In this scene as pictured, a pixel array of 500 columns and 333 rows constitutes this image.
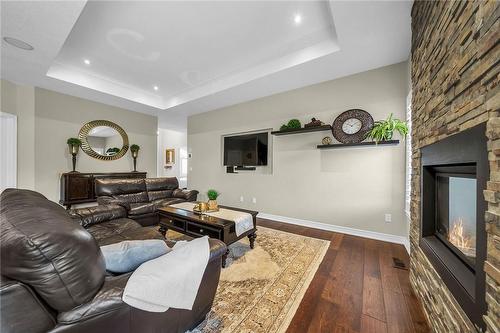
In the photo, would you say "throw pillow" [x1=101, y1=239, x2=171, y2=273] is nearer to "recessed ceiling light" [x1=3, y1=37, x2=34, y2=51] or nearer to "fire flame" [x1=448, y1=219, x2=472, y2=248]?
"fire flame" [x1=448, y1=219, x2=472, y2=248]

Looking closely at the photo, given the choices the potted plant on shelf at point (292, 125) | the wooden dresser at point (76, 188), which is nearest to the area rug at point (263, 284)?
the potted plant on shelf at point (292, 125)

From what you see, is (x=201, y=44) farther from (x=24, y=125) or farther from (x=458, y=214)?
(x=24, y=125)

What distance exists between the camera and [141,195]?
A: 3.83m

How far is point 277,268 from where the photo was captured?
2.17 meters

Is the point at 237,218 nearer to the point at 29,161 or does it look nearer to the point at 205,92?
the point at 205,92

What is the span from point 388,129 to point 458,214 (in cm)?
169

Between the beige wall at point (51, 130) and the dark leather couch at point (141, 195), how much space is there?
1688 millimetres

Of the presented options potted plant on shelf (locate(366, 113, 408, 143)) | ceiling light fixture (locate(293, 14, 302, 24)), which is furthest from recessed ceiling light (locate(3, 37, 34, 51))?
potted plant on shelf (locate(366, 113, 408, 143))

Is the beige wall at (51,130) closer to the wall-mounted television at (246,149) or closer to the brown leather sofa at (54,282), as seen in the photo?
the wall-mounted television at (246,149)

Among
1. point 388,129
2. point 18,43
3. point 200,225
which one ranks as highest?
point 18,43

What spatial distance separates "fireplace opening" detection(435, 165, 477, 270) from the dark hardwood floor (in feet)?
2.16

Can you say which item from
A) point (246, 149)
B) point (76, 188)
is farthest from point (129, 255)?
point (76, 188)

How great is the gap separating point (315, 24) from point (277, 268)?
3.06 metres

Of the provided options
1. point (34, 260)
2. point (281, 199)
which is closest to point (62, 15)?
point (34, 260)
